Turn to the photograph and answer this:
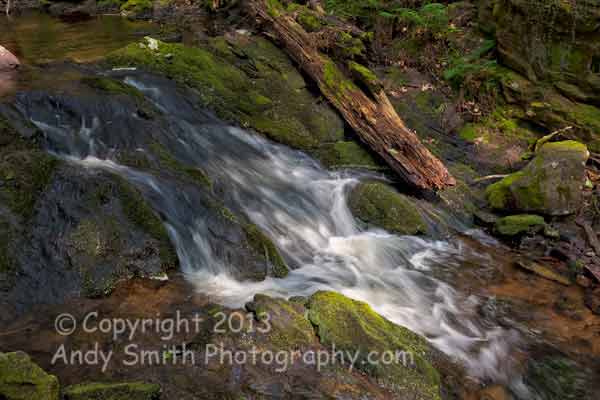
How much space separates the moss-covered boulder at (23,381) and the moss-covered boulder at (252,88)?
256 inches

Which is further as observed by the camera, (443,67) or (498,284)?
(443,67)

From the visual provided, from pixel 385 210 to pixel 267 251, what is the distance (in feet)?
8.59

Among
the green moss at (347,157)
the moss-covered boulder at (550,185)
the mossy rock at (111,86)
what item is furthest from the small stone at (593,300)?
the mossy rock at (111,86)

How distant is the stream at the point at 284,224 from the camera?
5363mm

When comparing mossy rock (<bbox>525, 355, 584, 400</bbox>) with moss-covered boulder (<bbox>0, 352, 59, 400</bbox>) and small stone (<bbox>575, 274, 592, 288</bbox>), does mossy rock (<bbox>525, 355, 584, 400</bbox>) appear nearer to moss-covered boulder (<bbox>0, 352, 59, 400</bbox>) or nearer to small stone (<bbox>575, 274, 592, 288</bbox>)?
small stone (<bbox>575, 274, 592, 288</bbox>)

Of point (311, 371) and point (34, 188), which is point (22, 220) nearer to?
point (34, 188)

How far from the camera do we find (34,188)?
17.2 feet

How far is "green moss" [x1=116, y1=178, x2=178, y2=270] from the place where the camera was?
5.41 metres

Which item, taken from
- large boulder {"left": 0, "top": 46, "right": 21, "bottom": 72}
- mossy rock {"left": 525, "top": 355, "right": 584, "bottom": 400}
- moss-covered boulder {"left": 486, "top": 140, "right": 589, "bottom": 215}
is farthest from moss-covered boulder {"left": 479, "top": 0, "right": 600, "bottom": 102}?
large boulder {"left": 0, "top": 46, "right": 21, "bottom": 72}

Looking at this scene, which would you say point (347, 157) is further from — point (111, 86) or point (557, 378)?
A: point (557, 378)

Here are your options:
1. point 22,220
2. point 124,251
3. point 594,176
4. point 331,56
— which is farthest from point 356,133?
Result: point 22,220

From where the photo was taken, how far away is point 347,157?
8930mm

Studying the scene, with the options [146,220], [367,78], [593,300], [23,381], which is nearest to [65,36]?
[367,78]

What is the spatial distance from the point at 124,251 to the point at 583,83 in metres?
9.55
